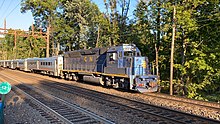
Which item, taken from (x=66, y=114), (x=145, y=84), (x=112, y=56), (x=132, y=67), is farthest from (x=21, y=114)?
(x=112, y=56)

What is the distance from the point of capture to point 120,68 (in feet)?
53.9

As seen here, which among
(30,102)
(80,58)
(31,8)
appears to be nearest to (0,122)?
(30,102)

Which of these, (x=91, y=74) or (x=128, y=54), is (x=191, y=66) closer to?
(x=128, y=54)

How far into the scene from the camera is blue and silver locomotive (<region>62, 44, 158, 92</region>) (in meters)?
15.4

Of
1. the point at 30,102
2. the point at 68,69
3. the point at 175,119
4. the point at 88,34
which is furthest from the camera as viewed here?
the point at 88,34

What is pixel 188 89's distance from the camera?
67.1ft

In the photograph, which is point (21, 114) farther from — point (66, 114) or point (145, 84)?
point (145, 84)

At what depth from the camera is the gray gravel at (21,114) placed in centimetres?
834

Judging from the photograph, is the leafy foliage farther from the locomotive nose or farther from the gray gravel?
the gray gravel

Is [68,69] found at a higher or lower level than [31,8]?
lower

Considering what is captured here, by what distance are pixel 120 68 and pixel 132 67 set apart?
4.04 feet

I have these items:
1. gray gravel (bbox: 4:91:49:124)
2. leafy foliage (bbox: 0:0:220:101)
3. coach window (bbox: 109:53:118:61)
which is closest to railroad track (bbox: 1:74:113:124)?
gray gravel (bbox: 4:91:49:124)

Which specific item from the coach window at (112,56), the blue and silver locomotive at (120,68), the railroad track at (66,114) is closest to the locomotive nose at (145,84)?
the blue and silver locomotive at (120,68)

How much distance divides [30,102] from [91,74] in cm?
905
